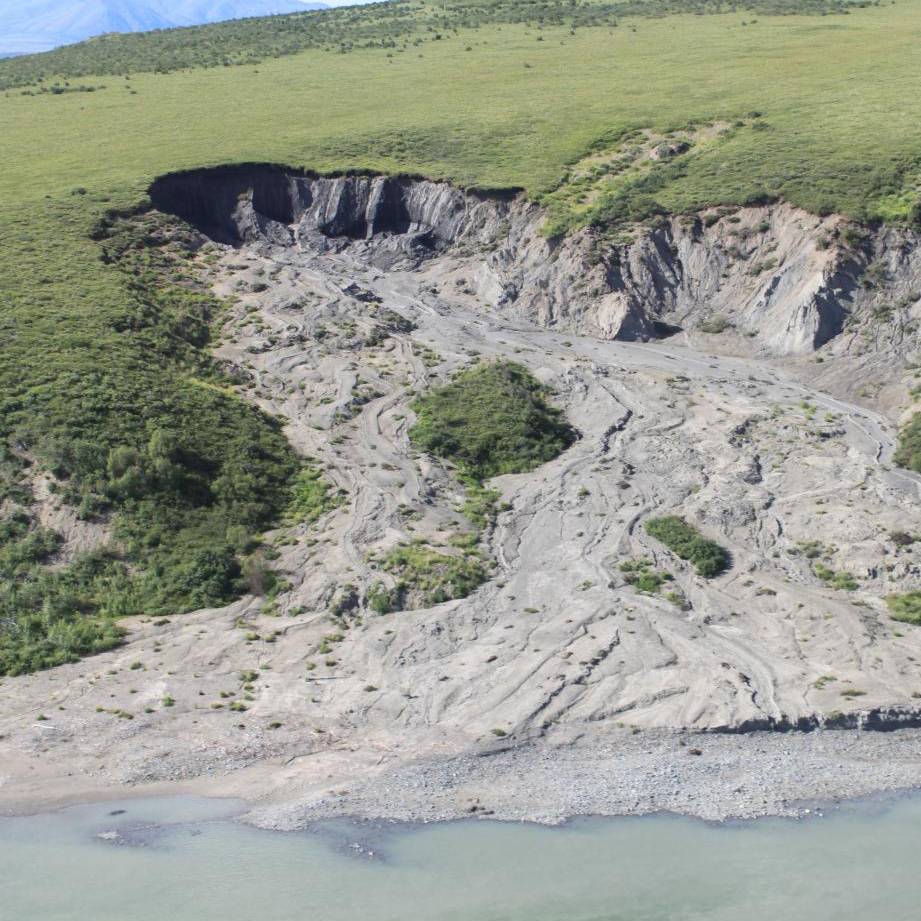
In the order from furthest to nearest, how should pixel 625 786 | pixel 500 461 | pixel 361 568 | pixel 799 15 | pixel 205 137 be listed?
pixel 799 15 < pixel 205 137 < pixel 500 461 < pixel 361 568 < pixel 625 786

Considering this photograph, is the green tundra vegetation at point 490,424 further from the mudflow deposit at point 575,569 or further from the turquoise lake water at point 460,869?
the turquoise lake water at point 460,869

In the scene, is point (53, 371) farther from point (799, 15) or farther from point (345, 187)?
point (799, 15)

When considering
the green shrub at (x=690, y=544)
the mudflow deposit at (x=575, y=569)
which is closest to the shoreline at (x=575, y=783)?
the mudflow deposit at (x=575, y=569)

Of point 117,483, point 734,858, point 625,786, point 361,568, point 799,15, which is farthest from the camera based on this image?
point 799,15

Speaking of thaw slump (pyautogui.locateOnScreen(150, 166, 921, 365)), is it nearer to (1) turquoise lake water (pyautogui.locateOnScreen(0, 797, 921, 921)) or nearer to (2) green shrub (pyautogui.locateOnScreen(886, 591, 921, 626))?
(2) green shrub (pyautogui.locateOnScreen(886, 591, 921, 626))

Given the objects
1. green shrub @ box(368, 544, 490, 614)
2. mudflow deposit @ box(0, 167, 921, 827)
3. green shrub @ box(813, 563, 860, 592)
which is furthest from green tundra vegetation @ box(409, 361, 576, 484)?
green shrub @ box(813, 563, 860, 592)

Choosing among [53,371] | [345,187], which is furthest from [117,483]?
[345,187]

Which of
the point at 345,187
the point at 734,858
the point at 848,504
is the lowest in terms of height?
the point at 734,858
